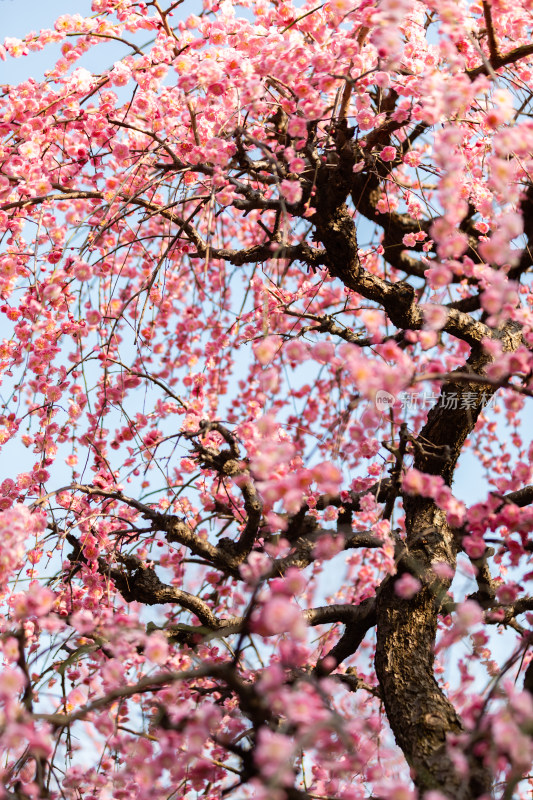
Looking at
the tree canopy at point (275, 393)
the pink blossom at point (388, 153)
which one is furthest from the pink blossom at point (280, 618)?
the pink blossom at point (388, 153)

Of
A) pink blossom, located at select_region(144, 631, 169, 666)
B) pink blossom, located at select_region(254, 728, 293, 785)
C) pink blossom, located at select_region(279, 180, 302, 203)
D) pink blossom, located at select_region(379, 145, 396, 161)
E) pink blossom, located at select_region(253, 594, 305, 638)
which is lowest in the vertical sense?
pink blossom, located at select_region(254, 728, 293, 785)

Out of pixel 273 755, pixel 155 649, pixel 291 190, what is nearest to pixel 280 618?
pixel 273 755

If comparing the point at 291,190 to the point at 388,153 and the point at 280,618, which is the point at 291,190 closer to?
the point at 388,153

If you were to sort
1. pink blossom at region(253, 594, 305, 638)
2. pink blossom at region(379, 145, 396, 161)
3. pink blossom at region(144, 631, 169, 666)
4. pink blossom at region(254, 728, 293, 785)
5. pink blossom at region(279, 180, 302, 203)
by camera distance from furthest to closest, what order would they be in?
1. pink blossom at region(379, 145, 396, 161)
2. pink blossom at region(279, 180, 302, 203)
3. pink blossom at region(144, 631, 169, 666)
4. pink blossom at region(253, 594, 305, 638)
5. pink blossom at region(254, 728, 293, 785)

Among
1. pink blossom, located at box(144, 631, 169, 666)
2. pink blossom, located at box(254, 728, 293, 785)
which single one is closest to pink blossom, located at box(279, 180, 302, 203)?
pink blossom, located at box(144, 631, 169, 666)

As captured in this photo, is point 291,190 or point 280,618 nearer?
point 280,618

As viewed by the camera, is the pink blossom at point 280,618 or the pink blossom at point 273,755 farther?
the pink blossom at point 280,618

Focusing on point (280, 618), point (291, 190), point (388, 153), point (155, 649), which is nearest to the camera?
point (280, 618)

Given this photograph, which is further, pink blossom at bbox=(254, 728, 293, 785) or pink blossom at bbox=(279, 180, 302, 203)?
pink blossom at bbox=(279, 180, 302, 203)

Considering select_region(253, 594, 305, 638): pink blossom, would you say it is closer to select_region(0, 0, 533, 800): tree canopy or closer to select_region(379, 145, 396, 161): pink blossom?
select_region(0, 0, 533, 800): tree canopy

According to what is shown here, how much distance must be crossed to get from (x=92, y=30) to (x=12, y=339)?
5.38 feet

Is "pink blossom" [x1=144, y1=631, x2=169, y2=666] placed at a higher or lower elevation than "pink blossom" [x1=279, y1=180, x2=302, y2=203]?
lower

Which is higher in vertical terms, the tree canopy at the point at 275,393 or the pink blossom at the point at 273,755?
the tree canopy at the point at 275,393

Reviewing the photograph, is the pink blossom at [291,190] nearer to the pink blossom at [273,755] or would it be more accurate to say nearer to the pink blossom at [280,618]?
the pink blossom at [280,618]
